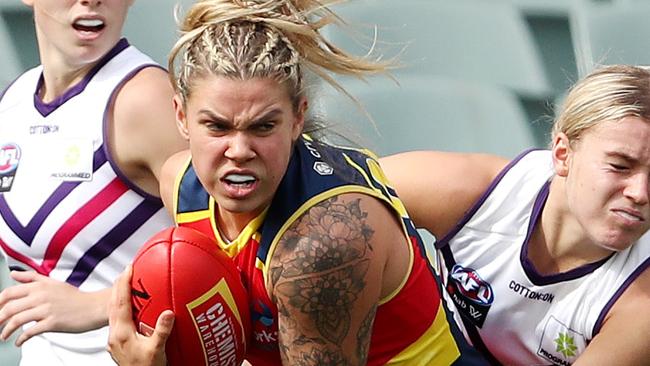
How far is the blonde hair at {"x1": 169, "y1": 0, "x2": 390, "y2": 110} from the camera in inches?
114

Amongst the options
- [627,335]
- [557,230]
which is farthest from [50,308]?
[627,335]

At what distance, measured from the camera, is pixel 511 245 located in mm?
3582

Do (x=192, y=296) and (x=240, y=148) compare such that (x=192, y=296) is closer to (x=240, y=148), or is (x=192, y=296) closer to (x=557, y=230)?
(x=240, y=148)

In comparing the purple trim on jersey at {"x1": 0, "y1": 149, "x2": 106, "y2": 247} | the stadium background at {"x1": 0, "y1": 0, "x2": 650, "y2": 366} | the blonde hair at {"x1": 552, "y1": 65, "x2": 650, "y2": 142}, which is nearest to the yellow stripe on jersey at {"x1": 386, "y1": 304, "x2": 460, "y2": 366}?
the blonde hair at {"x1": 552, "y1": 65, "x2": 650, "y2": 142}

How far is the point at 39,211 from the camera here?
3.62 meters

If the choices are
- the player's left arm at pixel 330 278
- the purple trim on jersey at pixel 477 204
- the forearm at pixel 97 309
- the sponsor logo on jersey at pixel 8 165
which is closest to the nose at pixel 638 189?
the purple trim on jersey at pixel 477 204

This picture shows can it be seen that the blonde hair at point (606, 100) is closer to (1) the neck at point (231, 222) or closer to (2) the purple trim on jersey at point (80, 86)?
(1) the neck at point (231, 222)

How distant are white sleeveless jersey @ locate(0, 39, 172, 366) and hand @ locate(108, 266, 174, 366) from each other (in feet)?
1.73

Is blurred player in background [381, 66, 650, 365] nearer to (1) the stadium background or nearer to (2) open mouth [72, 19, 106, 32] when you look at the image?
(2) open mouth [72, 19, 106, 32]

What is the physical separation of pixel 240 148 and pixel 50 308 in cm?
83

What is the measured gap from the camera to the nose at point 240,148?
2861mm

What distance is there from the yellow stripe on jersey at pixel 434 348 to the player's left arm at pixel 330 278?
0.88 feet

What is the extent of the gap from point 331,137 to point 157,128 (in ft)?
1.42

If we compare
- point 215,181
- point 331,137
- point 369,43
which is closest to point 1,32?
point 369,43
